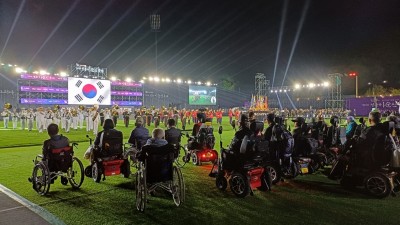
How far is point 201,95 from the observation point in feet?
182

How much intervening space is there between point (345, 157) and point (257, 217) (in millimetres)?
3128

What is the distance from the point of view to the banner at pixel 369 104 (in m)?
46.5

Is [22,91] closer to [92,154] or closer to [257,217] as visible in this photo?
[92,154]

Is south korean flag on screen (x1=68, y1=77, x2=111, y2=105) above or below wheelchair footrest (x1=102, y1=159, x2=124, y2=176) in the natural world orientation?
above

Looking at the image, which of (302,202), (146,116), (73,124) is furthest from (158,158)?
(146,116)

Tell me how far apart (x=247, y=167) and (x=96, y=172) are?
3.73 meters

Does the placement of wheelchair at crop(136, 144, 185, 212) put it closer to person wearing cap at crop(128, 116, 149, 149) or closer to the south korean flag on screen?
person wearing cap at crop(128, 116, 149, 149)

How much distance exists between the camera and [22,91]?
34.1 meters

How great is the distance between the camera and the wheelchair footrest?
7668 mm

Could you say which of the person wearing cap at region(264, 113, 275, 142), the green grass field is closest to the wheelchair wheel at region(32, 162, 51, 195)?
the green grass field

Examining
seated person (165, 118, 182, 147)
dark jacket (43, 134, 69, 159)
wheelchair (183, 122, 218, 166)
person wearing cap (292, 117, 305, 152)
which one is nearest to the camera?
dark jacket (43, 134, 69, 159)

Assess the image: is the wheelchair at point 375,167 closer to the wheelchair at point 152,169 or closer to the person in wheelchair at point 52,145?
the wheelchair at point 152,169

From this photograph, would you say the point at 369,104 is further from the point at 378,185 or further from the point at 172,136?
the point at 378,185

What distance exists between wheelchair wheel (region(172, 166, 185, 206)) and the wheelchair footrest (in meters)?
2.40
